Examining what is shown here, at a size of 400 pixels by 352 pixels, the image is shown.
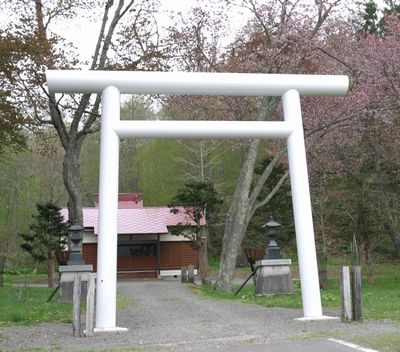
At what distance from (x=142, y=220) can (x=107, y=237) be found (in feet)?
81.6

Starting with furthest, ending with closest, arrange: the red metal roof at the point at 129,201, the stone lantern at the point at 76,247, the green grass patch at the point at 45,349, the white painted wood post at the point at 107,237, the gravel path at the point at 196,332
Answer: the red metal roof at the point at 129,201 → the stone lantern at the point at 76,247 → the white painted wood post at the point at 107,237 → the gravel path at the point at 196,332 → the green grass patch at the point at 45,349

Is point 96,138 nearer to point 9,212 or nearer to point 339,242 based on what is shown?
point 9,212

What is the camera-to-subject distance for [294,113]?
9.67 meters

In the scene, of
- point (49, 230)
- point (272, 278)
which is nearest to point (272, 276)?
point (272, 278)

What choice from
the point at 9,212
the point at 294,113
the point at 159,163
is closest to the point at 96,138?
the point at 159,163

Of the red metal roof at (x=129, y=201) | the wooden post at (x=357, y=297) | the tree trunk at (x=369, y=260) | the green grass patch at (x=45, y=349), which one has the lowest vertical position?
the green grass patch at (x=45, y=349)

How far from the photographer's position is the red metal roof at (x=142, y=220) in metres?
32.3

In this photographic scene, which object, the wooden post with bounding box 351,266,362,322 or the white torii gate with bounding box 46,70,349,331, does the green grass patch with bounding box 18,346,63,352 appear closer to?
the white torii gate with bounding box 46,70,349,331

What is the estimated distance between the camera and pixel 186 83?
923cm

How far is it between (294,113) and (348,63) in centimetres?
1019

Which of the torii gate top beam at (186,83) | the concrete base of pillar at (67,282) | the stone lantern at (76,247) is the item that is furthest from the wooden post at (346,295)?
the stone lantern at (76,247)

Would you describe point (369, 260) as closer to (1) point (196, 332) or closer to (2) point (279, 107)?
(2) point (279, 107)

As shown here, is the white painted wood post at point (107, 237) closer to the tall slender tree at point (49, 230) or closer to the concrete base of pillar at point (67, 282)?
the concrete base of pillar at point (67, 282)

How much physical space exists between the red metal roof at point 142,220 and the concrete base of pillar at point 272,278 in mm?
17241
